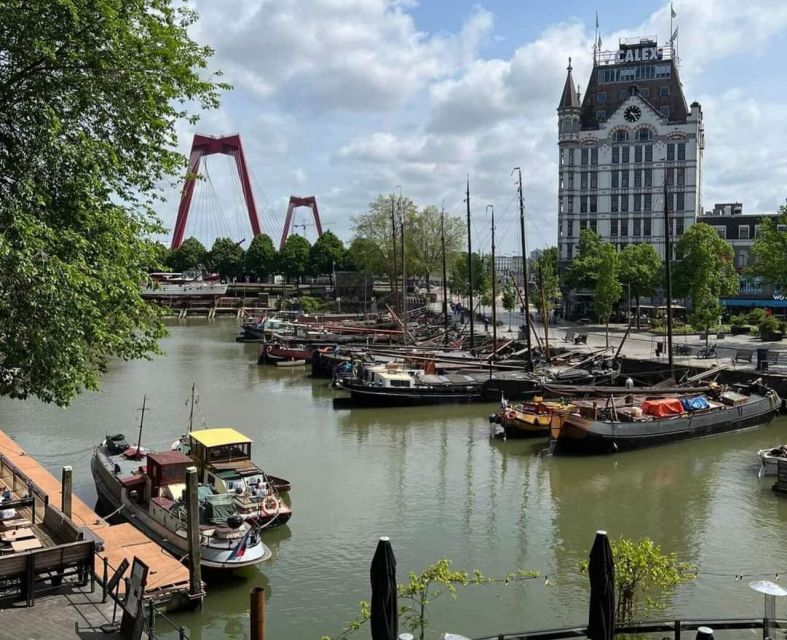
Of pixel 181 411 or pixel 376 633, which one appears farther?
pixel 181 411

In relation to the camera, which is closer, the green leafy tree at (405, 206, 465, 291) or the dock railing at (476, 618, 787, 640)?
the dock railing at (476, 618, 787, 640)

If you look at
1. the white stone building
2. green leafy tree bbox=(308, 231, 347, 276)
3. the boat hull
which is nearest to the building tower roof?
the white stone building

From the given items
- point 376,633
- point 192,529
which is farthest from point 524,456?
point 376,633

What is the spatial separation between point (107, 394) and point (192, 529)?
31.1m

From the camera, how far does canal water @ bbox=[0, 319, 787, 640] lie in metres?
16.5

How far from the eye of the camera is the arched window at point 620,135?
8812cm

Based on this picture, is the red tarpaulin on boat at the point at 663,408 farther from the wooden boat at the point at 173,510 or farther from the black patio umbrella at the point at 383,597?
the black patio umbrella at the point at 383,597

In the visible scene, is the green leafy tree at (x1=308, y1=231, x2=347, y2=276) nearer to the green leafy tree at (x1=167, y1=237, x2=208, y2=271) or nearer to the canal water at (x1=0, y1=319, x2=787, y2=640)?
the green leafy tree at (x1=167, y1=237, x2=208, y2=271)

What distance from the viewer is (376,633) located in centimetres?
1154

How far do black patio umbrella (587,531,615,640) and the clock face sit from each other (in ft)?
276

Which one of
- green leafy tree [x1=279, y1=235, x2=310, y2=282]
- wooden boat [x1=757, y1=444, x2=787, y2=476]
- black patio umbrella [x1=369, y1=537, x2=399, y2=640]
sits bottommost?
wooden boat [x1=757, y1=444, x2=787, y2=476]

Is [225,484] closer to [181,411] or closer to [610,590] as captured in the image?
[610,590]

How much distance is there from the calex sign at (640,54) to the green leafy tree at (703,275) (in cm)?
3445

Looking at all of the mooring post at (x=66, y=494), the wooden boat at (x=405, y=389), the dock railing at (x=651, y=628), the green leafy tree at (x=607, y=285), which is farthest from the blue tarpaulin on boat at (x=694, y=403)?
the green leafy tree at (x=607, y=285)
